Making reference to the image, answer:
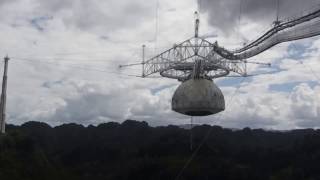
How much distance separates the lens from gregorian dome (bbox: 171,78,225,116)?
37875mm

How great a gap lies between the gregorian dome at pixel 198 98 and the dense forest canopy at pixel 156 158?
5459 cm

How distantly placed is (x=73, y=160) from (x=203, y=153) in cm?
3121

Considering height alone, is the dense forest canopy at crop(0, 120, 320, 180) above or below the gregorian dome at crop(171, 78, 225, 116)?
below

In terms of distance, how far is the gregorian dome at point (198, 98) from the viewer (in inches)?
1491

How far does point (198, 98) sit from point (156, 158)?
317 feet

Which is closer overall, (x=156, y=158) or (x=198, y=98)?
(x=198, y=98)

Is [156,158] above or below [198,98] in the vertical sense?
below

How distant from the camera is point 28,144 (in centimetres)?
10475

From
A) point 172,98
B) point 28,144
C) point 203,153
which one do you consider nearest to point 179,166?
point 203,153

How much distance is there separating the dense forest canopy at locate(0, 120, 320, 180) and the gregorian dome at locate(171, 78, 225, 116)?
5459cm

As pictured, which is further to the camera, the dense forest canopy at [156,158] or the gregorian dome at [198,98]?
the dense forest canopy at [156,158]

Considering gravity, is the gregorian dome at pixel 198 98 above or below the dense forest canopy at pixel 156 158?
above

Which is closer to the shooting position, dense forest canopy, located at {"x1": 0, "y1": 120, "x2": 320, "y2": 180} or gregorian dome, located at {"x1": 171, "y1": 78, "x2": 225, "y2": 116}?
gregorian dome, located at {"x1": 171, "y1": 78, "x2": 225, "y2": 116}

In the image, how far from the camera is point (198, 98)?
124 feet
